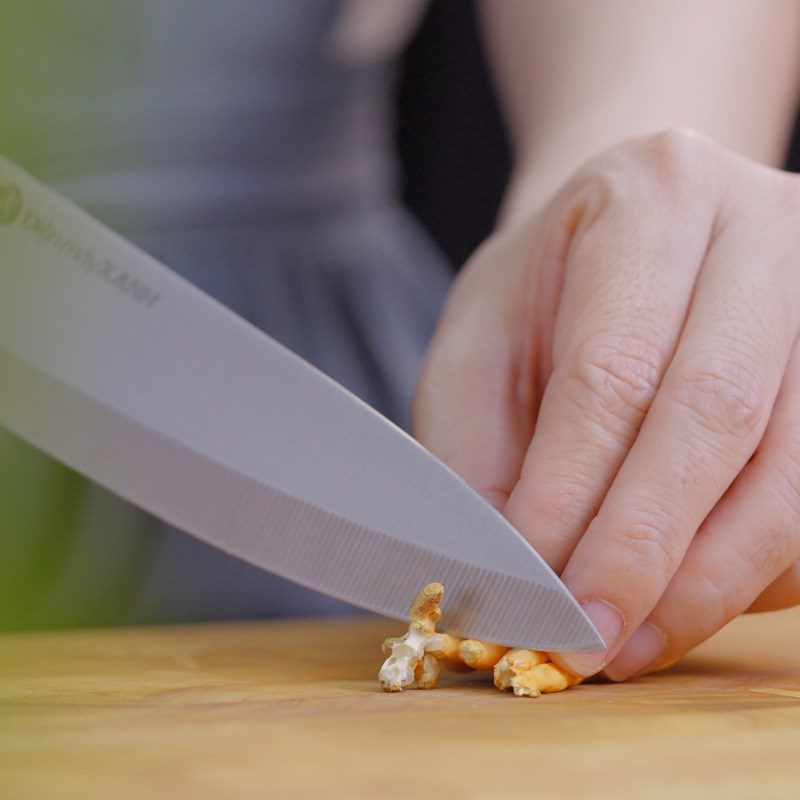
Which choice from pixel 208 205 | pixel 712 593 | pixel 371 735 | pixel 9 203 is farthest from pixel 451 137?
pixel 371 735

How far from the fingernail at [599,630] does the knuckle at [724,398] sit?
0.47 ft

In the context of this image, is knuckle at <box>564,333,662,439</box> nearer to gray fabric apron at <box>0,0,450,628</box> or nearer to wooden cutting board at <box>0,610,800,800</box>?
wooden cutting board at <box>0,610,800,800</box>

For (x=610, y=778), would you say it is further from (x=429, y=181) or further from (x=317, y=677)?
(x=429, y=181)

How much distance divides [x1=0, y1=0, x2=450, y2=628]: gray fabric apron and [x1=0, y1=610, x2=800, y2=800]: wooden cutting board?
1.24ft

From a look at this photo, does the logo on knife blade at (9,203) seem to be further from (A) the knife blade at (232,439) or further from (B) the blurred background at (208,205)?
(B) the blurred background at (208,205)

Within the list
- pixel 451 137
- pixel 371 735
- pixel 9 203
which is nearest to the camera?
pixel 371 735

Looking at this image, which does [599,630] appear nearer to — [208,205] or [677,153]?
[677,153]

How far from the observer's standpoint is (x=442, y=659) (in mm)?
694

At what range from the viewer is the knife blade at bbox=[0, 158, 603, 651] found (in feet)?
2.24

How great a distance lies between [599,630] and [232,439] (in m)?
0.29

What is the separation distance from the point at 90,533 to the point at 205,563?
0.13 m

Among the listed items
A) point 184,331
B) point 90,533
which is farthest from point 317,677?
point 90,533

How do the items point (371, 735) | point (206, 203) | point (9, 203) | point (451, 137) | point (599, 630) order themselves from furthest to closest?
point (451, 137) → point (206, 203) → point (9, 203) → point (599, 630) → point (371, 735)

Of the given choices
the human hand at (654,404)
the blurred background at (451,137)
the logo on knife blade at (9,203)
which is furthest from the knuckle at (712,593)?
the blurred background at (451,137)
